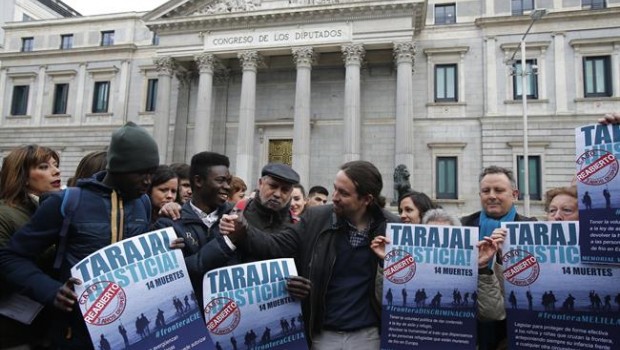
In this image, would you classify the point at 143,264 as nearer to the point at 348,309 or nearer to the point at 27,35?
the point at 348,309

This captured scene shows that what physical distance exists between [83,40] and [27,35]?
17.0 feet

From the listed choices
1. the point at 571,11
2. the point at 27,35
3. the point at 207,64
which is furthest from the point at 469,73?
the point at 27,35

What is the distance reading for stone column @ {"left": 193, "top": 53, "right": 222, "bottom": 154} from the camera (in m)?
25.8

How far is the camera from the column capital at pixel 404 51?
939 inches

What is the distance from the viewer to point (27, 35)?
34.9 metres

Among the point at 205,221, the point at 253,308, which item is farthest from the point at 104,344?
the point at 205,221

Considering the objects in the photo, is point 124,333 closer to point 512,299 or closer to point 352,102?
point 512,299

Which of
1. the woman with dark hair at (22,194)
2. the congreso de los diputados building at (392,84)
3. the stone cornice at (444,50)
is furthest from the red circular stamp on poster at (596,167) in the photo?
the stone cornice at (444,50)

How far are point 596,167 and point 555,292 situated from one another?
37.6 inches

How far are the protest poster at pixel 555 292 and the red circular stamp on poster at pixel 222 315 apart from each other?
2.00 meters

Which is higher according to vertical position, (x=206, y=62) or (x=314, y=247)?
(x=206, y=62)

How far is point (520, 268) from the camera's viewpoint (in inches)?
132

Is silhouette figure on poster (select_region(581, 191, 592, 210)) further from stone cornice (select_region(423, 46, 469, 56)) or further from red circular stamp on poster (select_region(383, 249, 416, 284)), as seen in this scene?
stone cornice (select_region(423, 46, 469, 56))

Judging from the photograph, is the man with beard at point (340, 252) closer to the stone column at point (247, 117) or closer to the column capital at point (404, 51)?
the stone column at point (247, 117)
